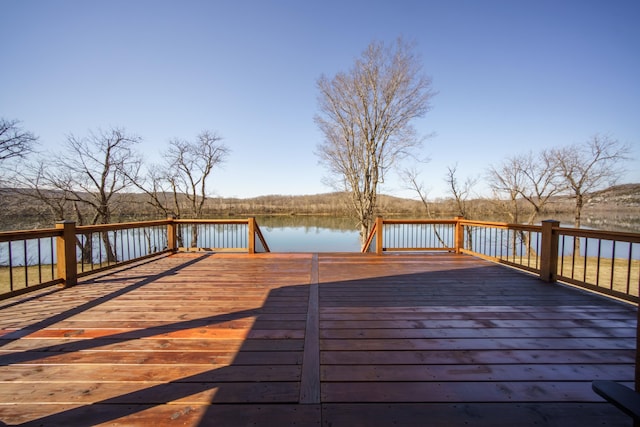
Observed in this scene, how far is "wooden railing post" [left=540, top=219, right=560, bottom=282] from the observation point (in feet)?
12.1

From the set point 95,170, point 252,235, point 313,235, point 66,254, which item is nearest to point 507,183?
point 313,235

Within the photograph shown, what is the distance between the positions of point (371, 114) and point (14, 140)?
15050 mm

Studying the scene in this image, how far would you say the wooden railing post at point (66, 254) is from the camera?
3566 millimetres

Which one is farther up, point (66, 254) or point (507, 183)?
point (507, 183)

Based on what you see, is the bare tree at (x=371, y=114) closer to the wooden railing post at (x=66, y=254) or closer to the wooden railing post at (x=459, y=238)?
the wooden railing post at (x=459, y=238)

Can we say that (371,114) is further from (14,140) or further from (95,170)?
(14,140)

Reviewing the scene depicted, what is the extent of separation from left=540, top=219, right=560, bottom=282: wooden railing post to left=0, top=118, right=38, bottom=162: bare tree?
17387 millimetres

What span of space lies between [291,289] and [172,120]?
40.4 ft

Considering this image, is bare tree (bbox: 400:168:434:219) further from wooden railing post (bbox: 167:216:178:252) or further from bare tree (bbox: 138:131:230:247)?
wooden railing post (bbox: 167:216:178:252)

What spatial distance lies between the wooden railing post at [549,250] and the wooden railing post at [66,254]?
6748 millimetres

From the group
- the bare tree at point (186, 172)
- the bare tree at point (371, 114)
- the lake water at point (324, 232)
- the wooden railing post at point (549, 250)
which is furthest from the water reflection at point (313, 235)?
the wooden railing post at point (549, 250)

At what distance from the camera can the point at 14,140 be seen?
34.4ft

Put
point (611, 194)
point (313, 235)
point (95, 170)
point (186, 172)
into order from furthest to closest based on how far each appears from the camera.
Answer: point (313, 235) < point (186, 172) < point (611, 194) < point (95, 170)

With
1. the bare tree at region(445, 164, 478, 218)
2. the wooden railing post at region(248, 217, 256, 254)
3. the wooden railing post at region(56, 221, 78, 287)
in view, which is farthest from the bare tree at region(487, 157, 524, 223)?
the wooden railing post at region(56, 221, 78, 287)
